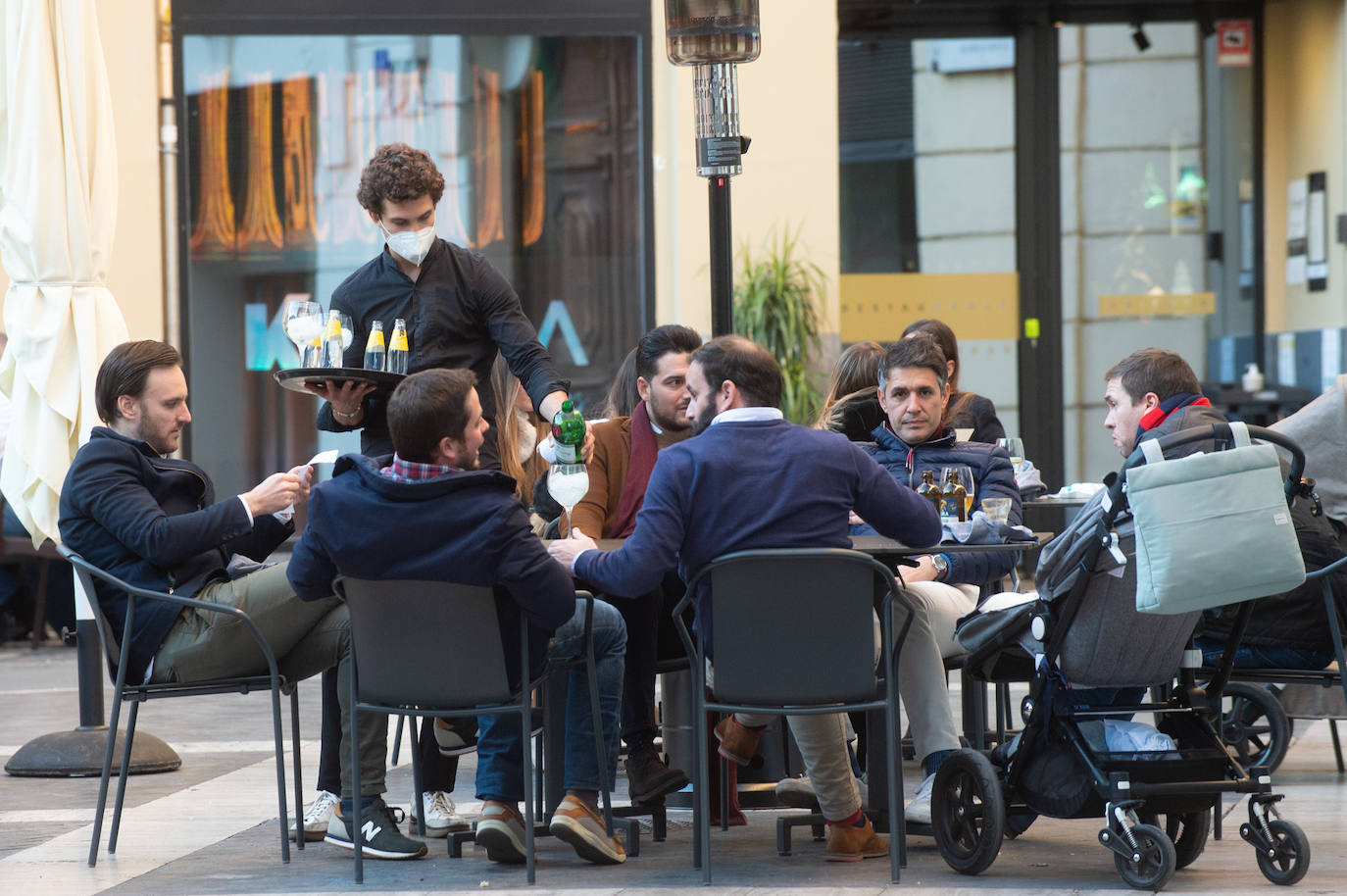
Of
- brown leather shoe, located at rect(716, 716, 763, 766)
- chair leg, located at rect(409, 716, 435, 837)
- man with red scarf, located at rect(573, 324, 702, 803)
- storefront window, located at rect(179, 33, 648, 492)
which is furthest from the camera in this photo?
storefront window, located at rect(179, 33, 648, 492)

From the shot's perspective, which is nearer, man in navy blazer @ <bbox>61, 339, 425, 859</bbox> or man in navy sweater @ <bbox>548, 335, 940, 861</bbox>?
man in navy sweater @ <bbox>548, 335, 940, 861</bbox>

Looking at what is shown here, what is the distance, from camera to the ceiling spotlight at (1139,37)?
34.6 feet

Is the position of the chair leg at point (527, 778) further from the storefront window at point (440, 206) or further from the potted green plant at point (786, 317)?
the storefront window at point (440, 206)

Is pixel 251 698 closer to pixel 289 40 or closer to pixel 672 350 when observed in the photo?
pixel 672 350

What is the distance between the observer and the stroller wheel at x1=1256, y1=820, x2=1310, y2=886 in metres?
3.87

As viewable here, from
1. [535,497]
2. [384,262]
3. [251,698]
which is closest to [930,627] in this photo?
[535,497]

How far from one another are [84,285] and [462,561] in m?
2.65

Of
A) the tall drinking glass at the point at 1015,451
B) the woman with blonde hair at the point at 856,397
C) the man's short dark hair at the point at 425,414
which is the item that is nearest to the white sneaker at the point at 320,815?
the man's short dark hair at the point at 425,414

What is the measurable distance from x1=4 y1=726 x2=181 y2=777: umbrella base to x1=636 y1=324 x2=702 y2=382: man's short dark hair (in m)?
2.28

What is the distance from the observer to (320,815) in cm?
455

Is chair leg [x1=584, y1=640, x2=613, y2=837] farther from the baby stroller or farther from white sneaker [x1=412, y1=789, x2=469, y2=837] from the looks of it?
the baby stroller

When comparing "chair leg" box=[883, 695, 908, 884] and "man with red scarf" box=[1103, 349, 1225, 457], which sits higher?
→ "man with red scarf" box=[1103, 349, 1225, 457]

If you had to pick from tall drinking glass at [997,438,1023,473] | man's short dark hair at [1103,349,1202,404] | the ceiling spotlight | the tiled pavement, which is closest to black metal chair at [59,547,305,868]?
the tiled pavement

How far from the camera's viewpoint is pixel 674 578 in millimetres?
4746
